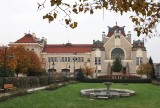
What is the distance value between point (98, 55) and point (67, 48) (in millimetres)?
8924

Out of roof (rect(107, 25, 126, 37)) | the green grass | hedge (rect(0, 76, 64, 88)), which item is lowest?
the green grass

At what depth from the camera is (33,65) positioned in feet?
204

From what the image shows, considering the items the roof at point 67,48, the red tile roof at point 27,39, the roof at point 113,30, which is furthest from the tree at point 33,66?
the roof at point 113,30

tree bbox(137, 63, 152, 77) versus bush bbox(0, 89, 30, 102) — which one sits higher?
tree bbox(137, 63, 152, 77)

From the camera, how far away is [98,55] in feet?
280

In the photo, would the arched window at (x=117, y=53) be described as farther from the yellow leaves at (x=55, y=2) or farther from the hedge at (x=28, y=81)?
the yellow leaves at (x=55, y=2)

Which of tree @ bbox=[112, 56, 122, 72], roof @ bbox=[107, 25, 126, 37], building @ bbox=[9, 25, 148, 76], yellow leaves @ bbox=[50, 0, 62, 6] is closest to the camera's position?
yellow leaves @ bbox=[50, 0, 62, 6]

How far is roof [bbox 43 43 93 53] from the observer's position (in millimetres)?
87688

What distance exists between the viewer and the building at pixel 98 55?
84062 mm

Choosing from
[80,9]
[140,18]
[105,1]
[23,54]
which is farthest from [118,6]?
[23,54]

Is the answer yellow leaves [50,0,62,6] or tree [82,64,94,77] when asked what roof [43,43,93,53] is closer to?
tree [82,64,94,77]

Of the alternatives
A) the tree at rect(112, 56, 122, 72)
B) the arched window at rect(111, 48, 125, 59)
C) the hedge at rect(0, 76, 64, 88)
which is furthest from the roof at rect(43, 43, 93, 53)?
the hedge at rect(0, 76, 64, 88)

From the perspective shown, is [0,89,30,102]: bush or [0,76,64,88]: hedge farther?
[0,76,64,88]: hedge

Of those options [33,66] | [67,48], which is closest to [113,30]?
[67,48]
